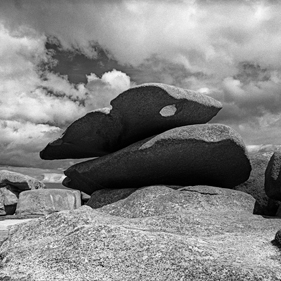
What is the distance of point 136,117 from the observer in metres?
7.70

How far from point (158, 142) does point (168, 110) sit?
2.65ft

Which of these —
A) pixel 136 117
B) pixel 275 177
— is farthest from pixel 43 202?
pixel 275 177

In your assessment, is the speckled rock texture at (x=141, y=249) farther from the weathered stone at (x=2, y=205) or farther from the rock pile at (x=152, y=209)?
the weathered stone at (x=2, y=205)

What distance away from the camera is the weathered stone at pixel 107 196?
7914mm

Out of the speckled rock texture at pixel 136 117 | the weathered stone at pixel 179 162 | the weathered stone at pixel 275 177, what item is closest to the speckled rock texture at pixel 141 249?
the weathered stone at pixel 275 177

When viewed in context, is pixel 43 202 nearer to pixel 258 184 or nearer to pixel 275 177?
pixel 258 184

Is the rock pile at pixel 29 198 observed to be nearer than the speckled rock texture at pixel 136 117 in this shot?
No

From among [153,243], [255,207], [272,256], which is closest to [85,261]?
[153,243]

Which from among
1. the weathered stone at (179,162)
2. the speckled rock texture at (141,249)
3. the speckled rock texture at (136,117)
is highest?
the speckled rock texture at (136,117)

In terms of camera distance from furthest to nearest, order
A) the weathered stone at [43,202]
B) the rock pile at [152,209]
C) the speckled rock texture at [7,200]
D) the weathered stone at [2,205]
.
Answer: the speckled rock texture at [7,200] → the weathered stone at [2,205] → the weathered stone at [43,202] → the rock pile at [152,209]

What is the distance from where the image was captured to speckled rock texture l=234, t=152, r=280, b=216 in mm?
8227

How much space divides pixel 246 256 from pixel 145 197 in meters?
3.44

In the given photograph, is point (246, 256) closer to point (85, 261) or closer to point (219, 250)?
point (219, 250)

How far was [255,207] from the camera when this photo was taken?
786 cm
